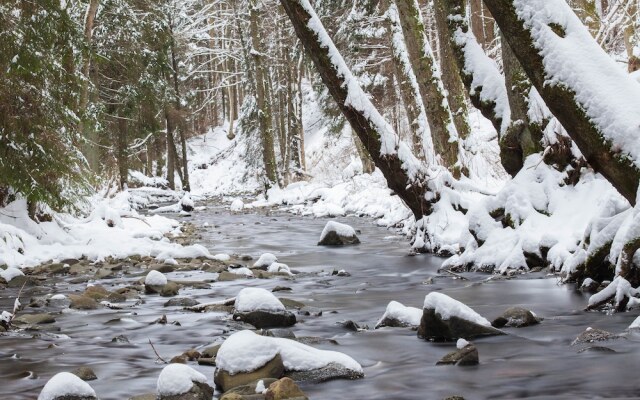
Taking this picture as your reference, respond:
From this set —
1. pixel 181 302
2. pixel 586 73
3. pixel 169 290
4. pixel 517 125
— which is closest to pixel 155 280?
pixel 169 290

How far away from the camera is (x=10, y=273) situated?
8.09 m

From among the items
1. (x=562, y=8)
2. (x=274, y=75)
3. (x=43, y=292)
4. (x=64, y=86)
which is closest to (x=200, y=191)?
(x=274, y=75)

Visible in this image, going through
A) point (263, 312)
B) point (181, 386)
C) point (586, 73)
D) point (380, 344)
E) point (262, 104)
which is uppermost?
point (262, 104)

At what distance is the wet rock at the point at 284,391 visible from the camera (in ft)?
10.5

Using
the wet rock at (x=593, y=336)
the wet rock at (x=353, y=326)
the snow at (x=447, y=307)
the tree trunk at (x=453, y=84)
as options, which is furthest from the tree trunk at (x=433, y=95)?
the wet rock at (x=593, y=336)

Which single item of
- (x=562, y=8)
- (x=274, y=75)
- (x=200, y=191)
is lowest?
(x=200, y=191)

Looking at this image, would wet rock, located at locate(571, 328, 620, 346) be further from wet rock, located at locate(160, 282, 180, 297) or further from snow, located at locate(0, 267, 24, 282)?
snow, located at locate(0, 267, 24, 282)

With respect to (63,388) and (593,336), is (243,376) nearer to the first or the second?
(63,388)

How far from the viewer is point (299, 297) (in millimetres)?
6789

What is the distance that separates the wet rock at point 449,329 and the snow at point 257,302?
122cm

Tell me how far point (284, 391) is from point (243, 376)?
41cm

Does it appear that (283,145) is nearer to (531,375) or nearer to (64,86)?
(64,86)

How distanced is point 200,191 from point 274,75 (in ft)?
28.3

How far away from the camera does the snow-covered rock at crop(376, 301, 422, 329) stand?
16.7 ft
